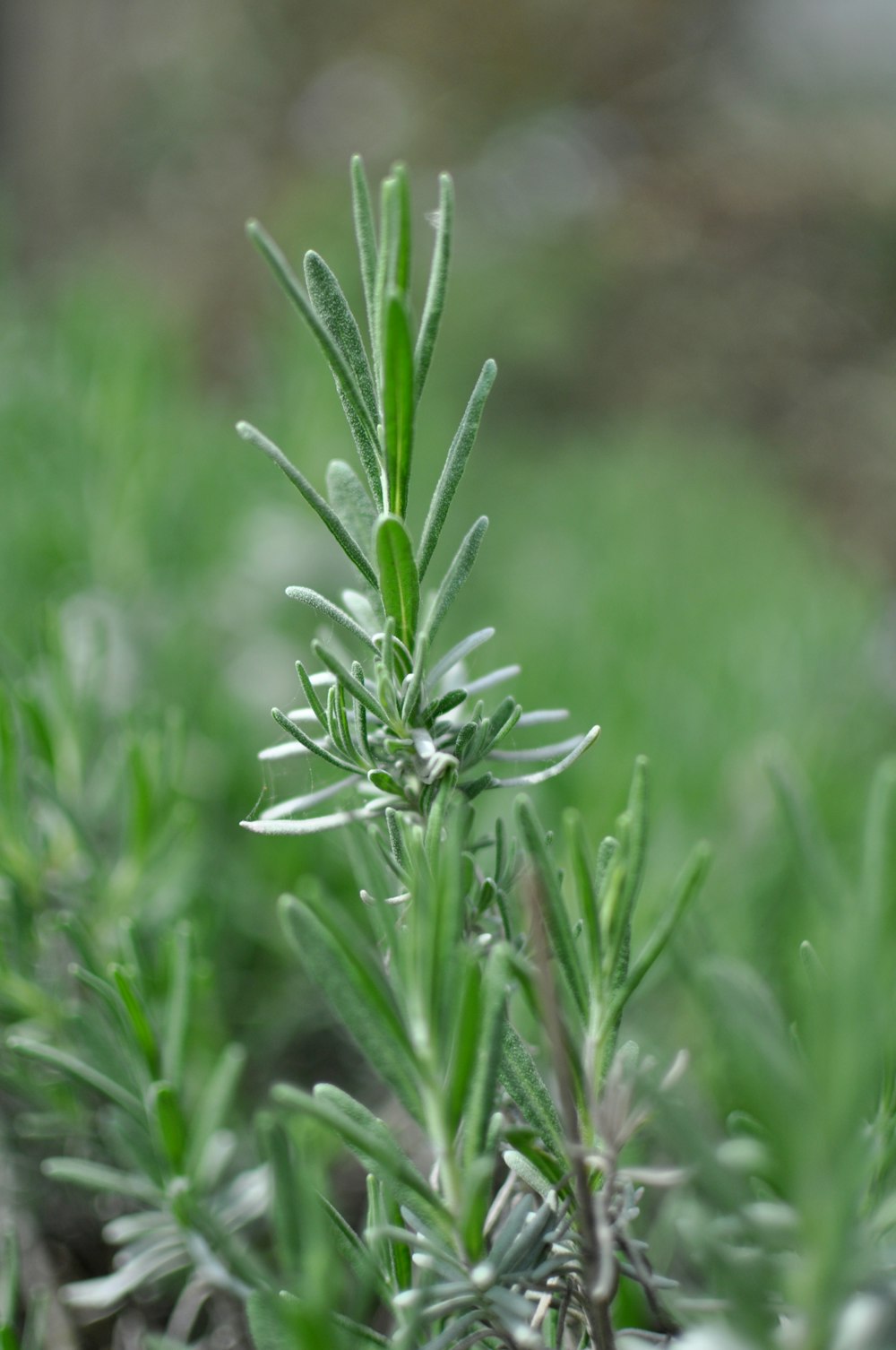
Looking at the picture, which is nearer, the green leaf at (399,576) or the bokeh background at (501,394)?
the green leaf at (399,576)

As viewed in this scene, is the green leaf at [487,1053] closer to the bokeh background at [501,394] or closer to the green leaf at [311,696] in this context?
the green leaf at [311,696]

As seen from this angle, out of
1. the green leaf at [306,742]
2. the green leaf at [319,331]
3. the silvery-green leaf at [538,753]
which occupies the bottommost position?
the silvery-green leaf at [538,753]

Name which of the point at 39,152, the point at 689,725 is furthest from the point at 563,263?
the point at 689,725

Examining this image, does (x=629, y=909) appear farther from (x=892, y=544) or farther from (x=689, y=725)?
(x=892, y=544)

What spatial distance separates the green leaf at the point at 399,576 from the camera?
12 cm

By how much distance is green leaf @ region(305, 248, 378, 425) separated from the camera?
126 mm

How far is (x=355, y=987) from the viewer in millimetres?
109

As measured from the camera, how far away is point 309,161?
2.88m

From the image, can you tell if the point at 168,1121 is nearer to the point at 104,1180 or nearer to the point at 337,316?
the point at 104,1180

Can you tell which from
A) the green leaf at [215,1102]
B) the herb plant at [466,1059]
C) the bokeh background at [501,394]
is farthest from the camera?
the bokeh background at [501,394]

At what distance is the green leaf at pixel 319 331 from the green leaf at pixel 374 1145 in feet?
0.26

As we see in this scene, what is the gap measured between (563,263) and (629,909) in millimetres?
2497

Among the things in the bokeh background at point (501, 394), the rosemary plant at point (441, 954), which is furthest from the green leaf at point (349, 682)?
the bokeh background at point (501, 394)

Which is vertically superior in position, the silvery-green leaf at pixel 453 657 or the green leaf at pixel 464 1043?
the silvery-green leaf at pixel 453 657
